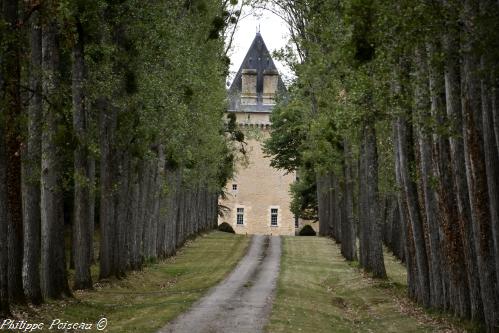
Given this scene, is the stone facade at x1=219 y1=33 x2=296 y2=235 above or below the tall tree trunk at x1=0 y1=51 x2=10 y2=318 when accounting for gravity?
above

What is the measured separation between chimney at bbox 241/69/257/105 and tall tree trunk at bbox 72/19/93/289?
8207 centimetres

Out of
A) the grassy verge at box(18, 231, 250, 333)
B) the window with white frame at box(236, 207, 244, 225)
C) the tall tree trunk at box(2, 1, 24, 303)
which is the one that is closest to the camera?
the tall tree trunk at box(2, 1, 24, 303)

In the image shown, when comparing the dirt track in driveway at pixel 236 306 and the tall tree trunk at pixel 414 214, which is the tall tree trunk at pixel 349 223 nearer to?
the dirt track in driveway at pixel 236 306

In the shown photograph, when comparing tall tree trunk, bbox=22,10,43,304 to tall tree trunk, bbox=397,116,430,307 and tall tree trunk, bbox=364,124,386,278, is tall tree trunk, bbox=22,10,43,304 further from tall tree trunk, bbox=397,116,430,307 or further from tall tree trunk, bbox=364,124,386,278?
tall tree trunk, bbox=364,124,386,278

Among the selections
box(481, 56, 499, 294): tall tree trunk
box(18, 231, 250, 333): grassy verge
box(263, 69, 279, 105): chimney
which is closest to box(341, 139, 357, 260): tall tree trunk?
box(18, 231, 250, 333): grassy verge

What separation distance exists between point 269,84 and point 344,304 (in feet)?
276

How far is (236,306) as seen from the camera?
2223cm

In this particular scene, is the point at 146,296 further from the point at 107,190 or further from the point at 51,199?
the point at 51,199

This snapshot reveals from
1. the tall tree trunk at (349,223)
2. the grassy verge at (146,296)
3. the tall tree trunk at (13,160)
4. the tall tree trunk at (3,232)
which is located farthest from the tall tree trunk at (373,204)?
the tall tree trunk at (3,232)

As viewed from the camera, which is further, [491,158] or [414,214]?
[414,214]

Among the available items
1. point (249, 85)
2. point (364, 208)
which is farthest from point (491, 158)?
point (249, 85)

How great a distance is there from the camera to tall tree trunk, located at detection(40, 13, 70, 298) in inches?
852

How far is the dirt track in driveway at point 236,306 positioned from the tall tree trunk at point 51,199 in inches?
156

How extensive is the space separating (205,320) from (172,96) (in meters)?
14.8
